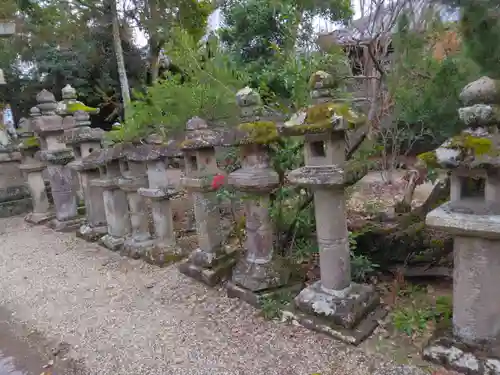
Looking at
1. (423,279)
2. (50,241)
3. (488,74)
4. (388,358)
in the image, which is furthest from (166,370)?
(50,241)

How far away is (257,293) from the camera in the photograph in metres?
3.24

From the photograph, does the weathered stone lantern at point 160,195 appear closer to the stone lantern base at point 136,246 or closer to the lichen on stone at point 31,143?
the stone lantern base at point 136,246

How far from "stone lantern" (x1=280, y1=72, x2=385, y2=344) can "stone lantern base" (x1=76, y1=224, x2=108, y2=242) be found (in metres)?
3.36

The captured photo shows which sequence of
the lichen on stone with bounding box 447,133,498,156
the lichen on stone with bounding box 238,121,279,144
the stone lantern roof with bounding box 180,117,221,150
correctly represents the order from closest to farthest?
the lichen on stone with bounding box 447,133,498,156, the lichen on stone with bounding box 238,121,279,144, the stone lantern roof with bounding box 180,117,221,150

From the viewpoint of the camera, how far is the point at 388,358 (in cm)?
243

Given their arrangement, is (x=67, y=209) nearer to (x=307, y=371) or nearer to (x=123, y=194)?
(x=123, y=194)

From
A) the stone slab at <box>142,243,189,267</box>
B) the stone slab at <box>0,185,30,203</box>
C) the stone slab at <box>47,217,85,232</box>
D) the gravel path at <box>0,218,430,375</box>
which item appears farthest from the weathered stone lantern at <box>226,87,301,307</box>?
the stone slab at <box>0,185,30,203</box>

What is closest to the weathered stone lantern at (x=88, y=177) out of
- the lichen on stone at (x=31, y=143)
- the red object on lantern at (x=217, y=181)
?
the lichen on stone at (x=31, y=143)

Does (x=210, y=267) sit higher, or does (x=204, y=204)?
(x=204, y=204)

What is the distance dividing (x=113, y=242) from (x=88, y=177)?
1051mm

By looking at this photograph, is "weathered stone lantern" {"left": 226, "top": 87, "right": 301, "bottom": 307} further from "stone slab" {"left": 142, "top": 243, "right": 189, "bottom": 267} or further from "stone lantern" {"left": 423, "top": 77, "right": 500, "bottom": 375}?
"stone lantern" {"left": 423, "top": 77, "right": 500, "bottom": 375}

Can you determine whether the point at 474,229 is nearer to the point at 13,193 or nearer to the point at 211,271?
the point at 211,271

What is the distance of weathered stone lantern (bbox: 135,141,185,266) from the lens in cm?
418

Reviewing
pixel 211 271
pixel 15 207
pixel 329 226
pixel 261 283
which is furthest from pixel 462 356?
pixel 15 207
